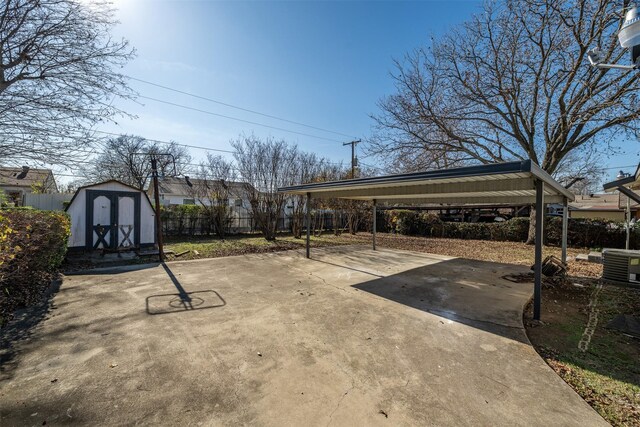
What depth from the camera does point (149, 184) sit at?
28531 millimetres

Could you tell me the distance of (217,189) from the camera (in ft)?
46.2

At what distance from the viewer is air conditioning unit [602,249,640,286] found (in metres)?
6.00

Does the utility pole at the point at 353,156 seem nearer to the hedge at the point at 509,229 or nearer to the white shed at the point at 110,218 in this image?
the hedge at the point at 509,229

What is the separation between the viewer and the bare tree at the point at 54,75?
14.7 ft

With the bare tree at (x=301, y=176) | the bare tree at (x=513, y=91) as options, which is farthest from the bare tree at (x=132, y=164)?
the bare tree at (x=513, y=91)

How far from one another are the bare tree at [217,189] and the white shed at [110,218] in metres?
4.01

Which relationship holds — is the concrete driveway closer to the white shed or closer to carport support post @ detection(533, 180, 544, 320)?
carport support post @ detection(533, 180, 544, 320)

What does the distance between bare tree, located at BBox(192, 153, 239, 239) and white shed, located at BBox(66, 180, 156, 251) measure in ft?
13.2

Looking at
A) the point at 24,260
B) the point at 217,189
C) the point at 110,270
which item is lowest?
the point at 110,270

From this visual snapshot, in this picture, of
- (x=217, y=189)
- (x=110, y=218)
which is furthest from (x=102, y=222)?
(x=217, y=189)

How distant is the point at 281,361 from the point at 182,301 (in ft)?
8.61

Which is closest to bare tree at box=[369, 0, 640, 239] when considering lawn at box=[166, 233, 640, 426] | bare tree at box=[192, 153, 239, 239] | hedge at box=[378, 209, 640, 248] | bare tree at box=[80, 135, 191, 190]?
hedge at box=[378, 209, 640, 248]

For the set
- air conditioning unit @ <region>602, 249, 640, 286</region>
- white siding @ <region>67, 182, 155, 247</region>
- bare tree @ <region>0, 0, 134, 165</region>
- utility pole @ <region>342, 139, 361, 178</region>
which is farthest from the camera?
utility pole @ <region>342, 139, 361, 178</region>

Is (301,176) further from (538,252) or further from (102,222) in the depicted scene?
(538,252)
